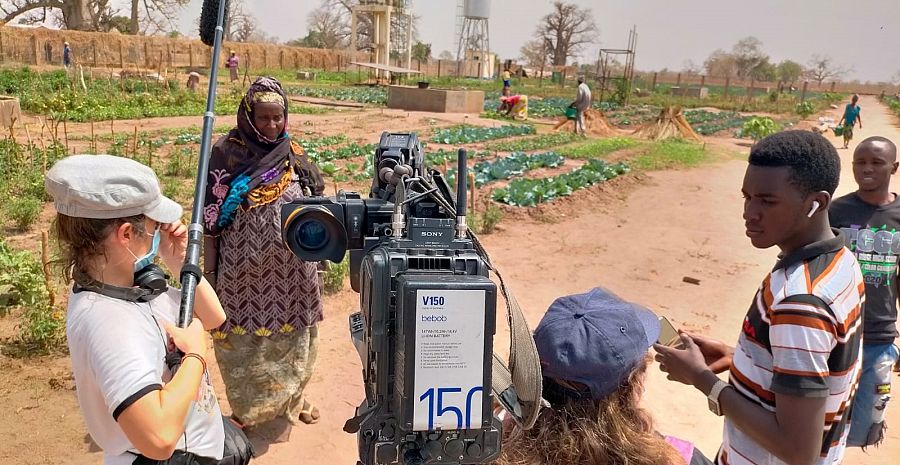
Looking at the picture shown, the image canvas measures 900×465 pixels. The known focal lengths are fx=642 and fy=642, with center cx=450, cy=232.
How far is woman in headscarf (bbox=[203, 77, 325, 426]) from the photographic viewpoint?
10.5 feet

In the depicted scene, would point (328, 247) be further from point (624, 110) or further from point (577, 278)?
point (624, 110)

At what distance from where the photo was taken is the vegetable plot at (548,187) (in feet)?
30.0

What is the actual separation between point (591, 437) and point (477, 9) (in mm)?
58528

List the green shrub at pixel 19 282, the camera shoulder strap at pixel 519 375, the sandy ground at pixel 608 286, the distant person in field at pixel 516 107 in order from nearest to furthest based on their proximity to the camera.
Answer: the camera shoulder strap at pixel 519 375 → the sandy ground at pixel 608 286 → the green shrub at pixel 19 282 → the distant person in field at pixel 516 107

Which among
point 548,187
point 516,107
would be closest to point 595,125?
point 516,107

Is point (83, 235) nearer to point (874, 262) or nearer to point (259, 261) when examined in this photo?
point (259, 261)

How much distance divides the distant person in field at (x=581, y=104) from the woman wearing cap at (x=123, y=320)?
16.7m

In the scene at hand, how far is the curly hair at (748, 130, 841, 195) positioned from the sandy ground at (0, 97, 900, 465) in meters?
2.58

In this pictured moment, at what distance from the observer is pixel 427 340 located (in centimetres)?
122

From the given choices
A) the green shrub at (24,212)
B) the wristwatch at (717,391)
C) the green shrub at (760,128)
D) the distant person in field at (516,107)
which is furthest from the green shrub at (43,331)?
the distant person in field at (516,107)

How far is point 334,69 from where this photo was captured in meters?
47.4

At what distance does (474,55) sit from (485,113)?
3366 cm

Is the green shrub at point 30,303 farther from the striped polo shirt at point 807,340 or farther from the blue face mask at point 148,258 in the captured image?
the striped polo shirt at point 807,340

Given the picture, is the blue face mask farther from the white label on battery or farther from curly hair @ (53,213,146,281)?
the white label on battery
